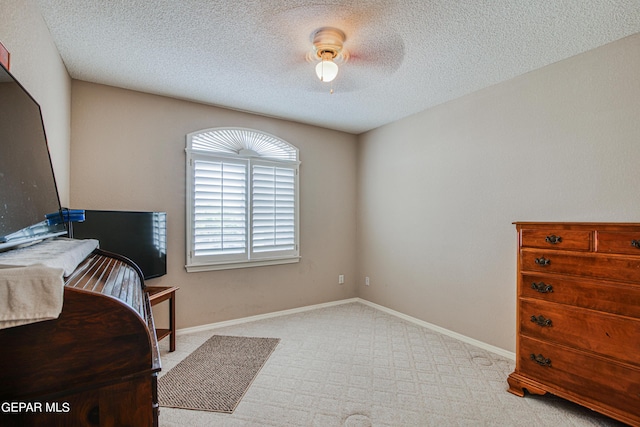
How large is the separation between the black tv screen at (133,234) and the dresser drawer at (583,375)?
3181 mm

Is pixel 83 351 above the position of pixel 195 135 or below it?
below

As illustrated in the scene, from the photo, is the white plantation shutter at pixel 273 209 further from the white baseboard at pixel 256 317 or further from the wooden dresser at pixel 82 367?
the wooden dresser at pixel 82 367

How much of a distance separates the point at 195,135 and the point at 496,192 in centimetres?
317

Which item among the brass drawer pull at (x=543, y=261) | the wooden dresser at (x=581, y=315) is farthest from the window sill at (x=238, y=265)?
the brass drawer pull at (x=543, y=261)

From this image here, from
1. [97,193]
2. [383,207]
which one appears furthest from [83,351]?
[383,207]

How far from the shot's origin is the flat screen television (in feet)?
3.19

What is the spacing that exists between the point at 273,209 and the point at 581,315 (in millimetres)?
3081

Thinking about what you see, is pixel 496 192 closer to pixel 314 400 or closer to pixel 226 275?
pixel 314 400

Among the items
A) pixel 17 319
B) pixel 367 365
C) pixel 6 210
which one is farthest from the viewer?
pixel 367 365

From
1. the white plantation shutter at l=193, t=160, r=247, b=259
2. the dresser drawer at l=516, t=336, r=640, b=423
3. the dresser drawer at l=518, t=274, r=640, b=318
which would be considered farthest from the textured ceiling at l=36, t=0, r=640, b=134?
the dresser drawer at l=516, t=336, r=640, b=423

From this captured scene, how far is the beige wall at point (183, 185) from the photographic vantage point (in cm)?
299

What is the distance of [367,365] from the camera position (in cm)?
269

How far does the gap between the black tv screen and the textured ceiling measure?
1275mm

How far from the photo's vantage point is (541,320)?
84.7 inches
